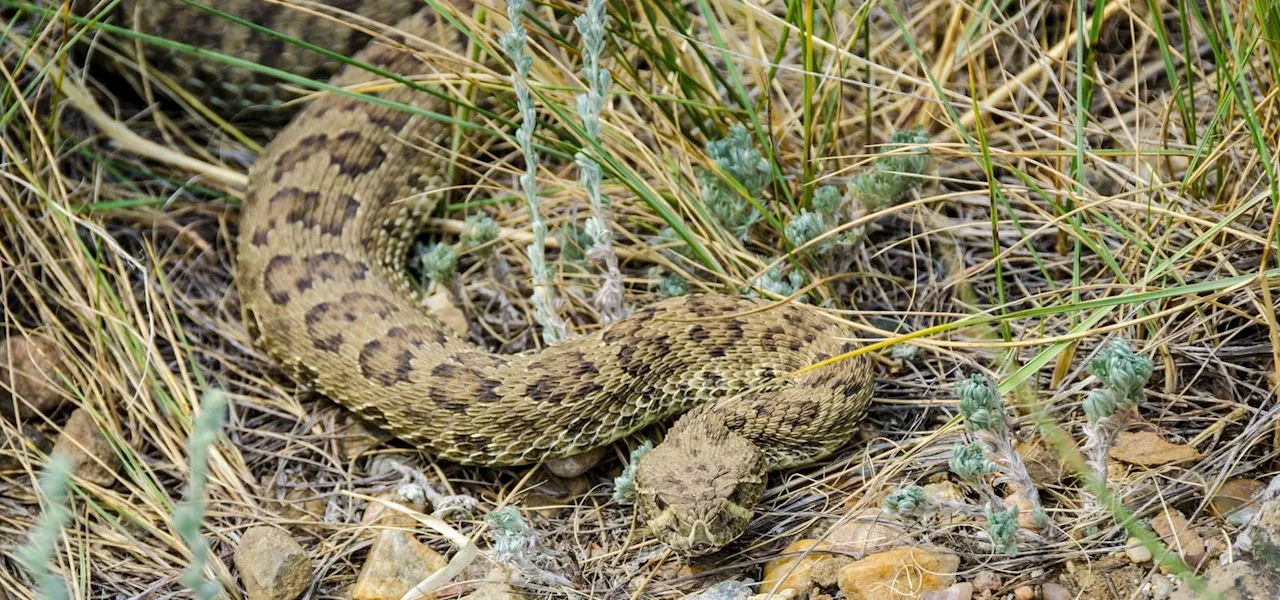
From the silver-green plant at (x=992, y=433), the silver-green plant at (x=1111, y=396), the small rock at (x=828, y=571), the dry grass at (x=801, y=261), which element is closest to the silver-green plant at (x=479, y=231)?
the dry grass at (x=801, y=261)

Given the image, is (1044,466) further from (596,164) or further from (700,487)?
(596,164)

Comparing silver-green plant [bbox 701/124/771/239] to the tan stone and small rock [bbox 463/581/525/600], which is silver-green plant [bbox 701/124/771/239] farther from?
the tan stone

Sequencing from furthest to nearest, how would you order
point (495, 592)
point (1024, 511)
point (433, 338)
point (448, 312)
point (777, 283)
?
point (448, 312), point (433, 338), point (777, 283), point (495, 592), point (1024, 511)

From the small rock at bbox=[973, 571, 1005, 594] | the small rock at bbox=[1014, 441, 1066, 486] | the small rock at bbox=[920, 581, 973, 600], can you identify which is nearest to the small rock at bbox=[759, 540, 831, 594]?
the small rock at bbox=[920, 581, 973, 600]

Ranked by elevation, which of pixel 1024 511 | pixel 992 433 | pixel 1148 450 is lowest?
pixel 1024 511

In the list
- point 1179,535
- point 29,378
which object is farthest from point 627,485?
point 29,378

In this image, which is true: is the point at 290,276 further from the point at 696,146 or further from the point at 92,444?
the point at 696,146
